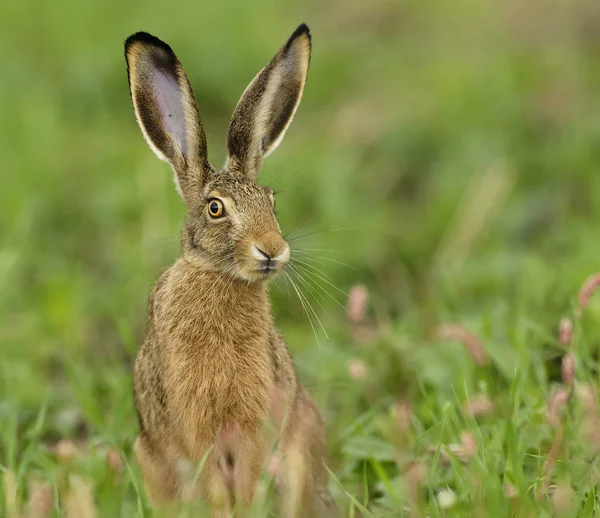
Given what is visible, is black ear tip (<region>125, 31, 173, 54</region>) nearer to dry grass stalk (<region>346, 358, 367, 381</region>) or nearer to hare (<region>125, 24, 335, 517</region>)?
hare (<region>125, 24, 335, 517</region>)

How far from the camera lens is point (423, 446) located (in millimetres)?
4223

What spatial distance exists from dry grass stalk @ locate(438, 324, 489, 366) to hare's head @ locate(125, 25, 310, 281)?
3.04 ft

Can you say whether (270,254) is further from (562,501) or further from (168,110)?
(562,501)

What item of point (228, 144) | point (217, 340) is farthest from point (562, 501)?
point (228, 144)

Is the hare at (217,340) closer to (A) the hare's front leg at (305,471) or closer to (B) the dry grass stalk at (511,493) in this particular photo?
(A) the hare's front leg at (305,471)

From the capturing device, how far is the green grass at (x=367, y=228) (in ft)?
13.1

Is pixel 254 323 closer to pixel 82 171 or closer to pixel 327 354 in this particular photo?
pixel 327 354

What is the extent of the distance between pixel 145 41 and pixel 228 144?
0.46 metres

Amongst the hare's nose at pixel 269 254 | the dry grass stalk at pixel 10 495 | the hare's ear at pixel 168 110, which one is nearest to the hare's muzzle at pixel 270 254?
the hare's nose at pixel 269 254

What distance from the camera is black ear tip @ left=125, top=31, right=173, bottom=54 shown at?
394cm

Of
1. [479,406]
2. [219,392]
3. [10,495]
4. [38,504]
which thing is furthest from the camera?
[479,406]

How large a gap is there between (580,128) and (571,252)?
5.42 feet

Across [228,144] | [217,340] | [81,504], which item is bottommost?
[81,504]

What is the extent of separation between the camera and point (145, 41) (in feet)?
13.1
